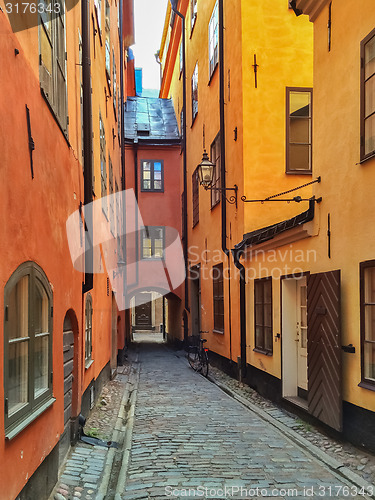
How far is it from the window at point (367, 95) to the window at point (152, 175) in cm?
1620

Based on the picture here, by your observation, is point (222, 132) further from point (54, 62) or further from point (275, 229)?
point (54, 62)

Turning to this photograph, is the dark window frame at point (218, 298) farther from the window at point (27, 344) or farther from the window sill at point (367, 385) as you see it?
the window at point (27, 344)

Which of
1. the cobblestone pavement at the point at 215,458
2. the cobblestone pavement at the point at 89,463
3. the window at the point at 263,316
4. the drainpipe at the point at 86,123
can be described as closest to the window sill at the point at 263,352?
the window at the point at 263,316

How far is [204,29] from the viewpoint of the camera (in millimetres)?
15789

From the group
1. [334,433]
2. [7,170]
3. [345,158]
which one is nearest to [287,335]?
[334,433]

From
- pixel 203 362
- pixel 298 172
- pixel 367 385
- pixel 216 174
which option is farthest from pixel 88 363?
pixel 216 174

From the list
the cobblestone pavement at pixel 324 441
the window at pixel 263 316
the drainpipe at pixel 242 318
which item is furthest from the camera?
the drainpipe at pixel 242 318

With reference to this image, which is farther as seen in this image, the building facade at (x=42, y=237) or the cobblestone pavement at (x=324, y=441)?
the cobblestone pavement at (x=324, y=441)

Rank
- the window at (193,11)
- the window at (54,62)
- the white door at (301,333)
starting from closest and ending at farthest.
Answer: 1. the window at (54,62)
2. the white door at (301,333)
3. the window at (193,11)

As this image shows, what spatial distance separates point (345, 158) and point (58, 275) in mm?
3751

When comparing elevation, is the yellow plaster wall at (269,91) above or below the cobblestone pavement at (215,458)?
above

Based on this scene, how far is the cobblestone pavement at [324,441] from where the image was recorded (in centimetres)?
551

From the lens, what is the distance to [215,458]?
6.02m

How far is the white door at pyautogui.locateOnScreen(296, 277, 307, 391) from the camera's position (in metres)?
8.42
